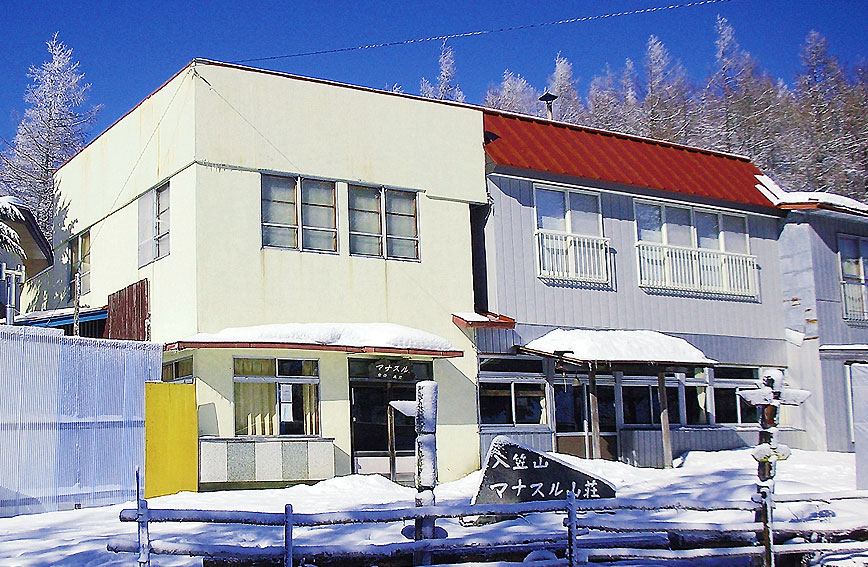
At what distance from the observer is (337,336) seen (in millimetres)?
18750

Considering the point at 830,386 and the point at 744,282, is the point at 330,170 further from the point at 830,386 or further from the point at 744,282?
the point at 830,386

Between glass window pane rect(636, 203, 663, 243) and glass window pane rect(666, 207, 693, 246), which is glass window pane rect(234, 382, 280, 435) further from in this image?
glass window pane rect(666, 207, 693, 246)

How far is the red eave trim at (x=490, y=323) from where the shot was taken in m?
20.4

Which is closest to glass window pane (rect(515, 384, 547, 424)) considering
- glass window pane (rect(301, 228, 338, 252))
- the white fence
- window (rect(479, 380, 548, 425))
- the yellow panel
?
window (rect(479, 380, 548, 425))

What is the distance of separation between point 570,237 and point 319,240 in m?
5.91

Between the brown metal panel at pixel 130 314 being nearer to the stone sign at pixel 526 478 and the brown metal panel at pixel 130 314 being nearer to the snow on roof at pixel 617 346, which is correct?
the snow on roof at pixel 617 346

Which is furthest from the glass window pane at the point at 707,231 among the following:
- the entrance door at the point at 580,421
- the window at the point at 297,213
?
the window at the point at 297,213

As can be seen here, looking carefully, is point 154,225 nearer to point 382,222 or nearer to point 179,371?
point 179,371

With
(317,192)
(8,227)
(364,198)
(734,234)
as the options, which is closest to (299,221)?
(317,192)

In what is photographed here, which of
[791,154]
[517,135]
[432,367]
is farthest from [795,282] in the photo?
[791,154]

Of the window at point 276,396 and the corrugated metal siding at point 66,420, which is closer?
the corrugated metal siding at point 66,420

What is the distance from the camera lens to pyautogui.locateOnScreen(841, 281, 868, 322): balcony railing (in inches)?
1025

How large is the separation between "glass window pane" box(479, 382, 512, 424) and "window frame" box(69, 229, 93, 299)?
30.2 ft

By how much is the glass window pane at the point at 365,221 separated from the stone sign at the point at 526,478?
715cm
